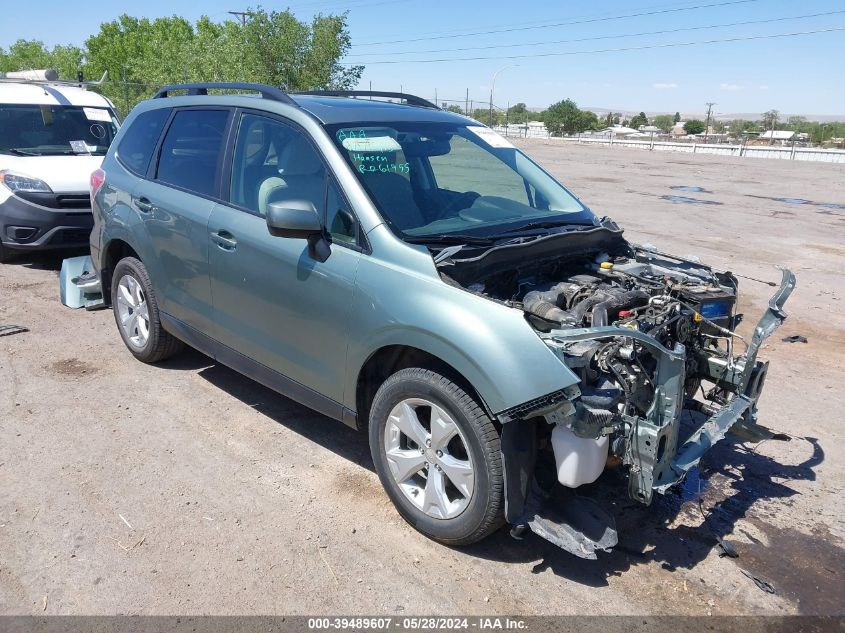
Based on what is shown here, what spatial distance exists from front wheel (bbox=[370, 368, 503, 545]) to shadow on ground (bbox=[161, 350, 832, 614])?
0.27 m

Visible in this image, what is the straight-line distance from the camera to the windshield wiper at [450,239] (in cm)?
346

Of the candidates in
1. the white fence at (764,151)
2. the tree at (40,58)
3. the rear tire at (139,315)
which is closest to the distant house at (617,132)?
the white fence at (764,151)

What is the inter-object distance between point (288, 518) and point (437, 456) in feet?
2.95

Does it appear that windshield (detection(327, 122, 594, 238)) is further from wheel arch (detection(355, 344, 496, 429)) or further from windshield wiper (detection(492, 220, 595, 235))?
wheel arch (detection(355, 344, 496, 429))

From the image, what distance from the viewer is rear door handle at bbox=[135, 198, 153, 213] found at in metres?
4.82

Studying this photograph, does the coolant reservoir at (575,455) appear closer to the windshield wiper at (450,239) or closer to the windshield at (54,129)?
the windshield wiper at (450,239)

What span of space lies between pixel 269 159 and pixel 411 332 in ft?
5.34

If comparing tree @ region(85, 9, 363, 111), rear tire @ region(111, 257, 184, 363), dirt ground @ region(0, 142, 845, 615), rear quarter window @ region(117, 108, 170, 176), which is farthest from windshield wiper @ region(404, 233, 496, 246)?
tree @ region(85, 9, 363, 111)

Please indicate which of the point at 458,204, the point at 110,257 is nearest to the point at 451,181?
the point at 458,204

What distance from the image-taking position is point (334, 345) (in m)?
3.58

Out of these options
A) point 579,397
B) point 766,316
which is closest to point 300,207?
point 579,397

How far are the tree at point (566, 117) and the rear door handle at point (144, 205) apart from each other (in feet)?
261

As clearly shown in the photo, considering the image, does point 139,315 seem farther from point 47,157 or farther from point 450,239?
point 47,157

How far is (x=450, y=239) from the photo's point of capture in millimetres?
3553
